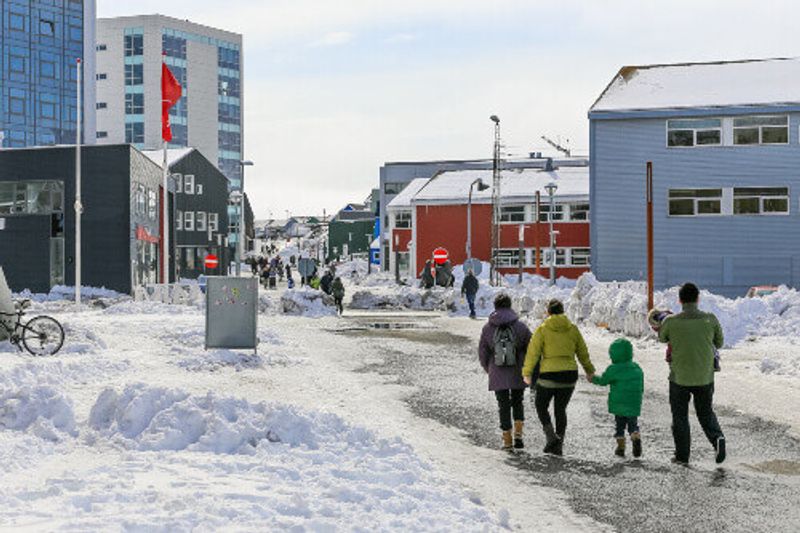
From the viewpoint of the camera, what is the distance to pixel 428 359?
62.7ft

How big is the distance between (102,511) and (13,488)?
1161 millimetres

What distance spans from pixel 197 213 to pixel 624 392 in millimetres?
73338

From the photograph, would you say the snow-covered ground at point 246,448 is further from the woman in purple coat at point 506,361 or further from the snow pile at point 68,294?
the snow pile at point 68,294

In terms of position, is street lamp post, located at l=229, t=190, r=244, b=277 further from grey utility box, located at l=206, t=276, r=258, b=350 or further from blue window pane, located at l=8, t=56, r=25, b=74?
grey utility box, located at l=206, t=276, r=258, b=350

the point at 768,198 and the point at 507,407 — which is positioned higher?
the point at 768,198

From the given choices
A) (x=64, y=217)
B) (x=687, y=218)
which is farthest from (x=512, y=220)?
(x=64, y=217)

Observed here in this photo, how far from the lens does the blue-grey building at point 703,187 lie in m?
36.4

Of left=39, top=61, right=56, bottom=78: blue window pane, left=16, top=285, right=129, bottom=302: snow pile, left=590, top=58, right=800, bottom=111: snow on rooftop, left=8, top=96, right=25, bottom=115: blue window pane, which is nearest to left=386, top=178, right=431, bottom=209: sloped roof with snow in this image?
left=16, top=285, right=129, bottom=302: snow pile

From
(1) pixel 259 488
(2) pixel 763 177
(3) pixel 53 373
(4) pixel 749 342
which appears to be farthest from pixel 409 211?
(1) pixel 259 488

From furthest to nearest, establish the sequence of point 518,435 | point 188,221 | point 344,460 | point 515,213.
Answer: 1. point 188,221
2. point 515,213
3. point 518,435
4. point 344,460

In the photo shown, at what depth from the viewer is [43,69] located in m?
97.9

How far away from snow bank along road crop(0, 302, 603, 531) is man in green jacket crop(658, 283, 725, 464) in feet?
5.42

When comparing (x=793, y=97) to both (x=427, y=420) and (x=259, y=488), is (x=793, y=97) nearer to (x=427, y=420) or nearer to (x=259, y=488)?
(x=427, y=420)

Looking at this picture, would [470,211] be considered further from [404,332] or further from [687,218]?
[404,332]
